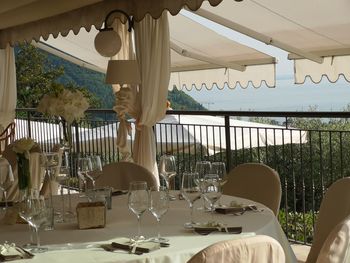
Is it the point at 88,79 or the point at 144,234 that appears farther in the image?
the point at 88,79

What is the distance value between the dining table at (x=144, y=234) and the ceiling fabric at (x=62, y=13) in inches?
103

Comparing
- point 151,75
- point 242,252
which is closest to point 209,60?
point 151,75

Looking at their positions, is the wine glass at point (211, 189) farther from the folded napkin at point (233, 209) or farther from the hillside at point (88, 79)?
the hillside at point (88, 79)

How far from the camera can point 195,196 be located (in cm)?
269

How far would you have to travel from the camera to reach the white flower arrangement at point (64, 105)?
125 inches

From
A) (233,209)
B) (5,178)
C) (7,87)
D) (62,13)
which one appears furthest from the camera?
(7,87)

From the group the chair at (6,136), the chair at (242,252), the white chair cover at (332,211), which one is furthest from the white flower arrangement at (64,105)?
the chair at (6,136)

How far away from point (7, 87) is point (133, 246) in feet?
25.5

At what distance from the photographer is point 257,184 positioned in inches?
149

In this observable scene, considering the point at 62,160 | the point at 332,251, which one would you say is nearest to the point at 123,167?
the point at 62,160

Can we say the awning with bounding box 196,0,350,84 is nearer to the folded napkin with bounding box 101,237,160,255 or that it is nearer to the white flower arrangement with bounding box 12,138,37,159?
the white flower arrangement with bounding box 12,138,37,159

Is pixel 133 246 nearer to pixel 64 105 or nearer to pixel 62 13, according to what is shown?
pixel 64 105

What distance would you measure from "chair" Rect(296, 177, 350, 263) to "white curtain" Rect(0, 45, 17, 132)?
729cm

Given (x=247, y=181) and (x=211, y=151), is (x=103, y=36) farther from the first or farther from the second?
(x=247, y=181)
